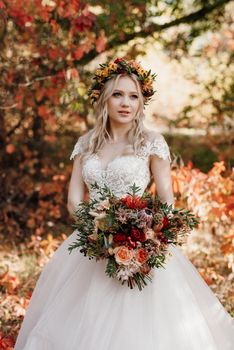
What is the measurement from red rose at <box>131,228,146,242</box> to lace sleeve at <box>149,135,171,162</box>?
869mm

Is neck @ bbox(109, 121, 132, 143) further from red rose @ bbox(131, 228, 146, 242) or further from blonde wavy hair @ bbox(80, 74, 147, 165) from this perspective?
red rose @ bbox(131, 228, 146, 242)

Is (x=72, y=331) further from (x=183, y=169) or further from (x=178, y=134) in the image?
(x=178, y=134)

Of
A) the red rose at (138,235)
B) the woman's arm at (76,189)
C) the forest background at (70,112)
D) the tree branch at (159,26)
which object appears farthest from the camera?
the tree branch at (159,26)

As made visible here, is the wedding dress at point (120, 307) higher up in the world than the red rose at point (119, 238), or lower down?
lower down

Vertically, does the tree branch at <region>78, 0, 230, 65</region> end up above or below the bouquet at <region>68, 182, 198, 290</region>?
above

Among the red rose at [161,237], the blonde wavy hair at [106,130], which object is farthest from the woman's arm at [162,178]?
the red rose at [161,237]

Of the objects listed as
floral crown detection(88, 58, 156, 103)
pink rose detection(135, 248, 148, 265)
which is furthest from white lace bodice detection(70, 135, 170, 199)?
pink rose detection(135, 248, 148, 265)

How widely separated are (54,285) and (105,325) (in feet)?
2.34

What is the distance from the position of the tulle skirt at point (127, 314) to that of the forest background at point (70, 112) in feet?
2.80

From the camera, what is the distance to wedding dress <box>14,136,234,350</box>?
3057 mm

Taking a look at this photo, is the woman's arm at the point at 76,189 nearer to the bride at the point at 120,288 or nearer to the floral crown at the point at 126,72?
the bride at the point at 120,288

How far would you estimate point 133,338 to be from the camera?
3.01m

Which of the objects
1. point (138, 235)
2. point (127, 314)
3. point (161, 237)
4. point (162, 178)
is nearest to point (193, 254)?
point (162, 178)

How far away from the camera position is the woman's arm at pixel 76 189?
3778 mm
